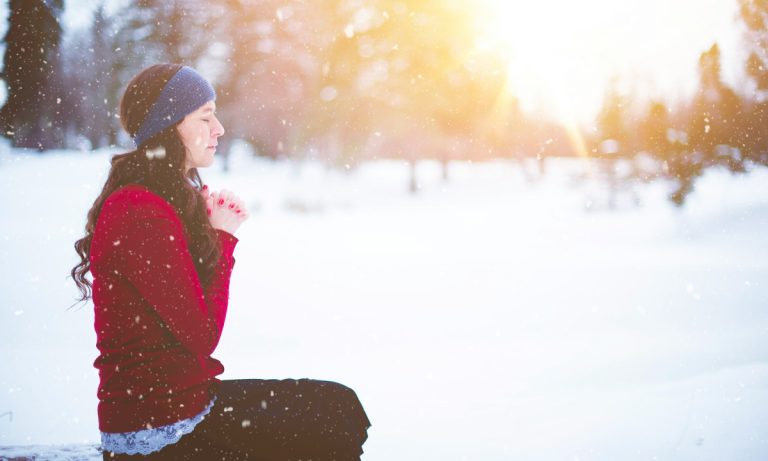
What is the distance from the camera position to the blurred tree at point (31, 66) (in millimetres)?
7598

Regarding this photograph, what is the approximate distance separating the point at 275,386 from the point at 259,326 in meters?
4.91

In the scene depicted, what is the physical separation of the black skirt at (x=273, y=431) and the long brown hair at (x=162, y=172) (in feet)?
1.25

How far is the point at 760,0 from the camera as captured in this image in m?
10.1

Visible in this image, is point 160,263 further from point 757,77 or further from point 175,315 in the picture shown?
point 757,77

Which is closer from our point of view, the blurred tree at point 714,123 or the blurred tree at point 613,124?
the blurred tree at point 714,123

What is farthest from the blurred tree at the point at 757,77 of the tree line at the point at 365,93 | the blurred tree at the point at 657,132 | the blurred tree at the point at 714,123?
the blurred tree at the point at 657,132

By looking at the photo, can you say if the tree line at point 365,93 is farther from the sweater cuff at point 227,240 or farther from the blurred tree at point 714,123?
the sweater cuff at point 227,240

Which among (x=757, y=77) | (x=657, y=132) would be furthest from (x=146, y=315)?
(x=657, y=132)

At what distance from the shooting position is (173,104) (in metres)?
1.69

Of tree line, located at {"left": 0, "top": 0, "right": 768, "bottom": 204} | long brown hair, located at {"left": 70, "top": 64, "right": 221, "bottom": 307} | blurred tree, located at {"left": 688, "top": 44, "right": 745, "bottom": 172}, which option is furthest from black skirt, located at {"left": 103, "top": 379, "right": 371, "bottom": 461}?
blurred tree, located at {"left": 688, "top": 44, "right": 745, "bottom": 172}

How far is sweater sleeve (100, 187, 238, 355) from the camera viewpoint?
142 centimetres

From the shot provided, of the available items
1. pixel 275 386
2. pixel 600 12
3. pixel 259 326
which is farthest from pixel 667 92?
pixel 275 386

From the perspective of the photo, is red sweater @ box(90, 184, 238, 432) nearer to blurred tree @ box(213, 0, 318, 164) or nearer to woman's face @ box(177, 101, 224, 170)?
woman's face @ box(177, 101, 224, 170)

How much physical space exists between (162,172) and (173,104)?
218 mm
